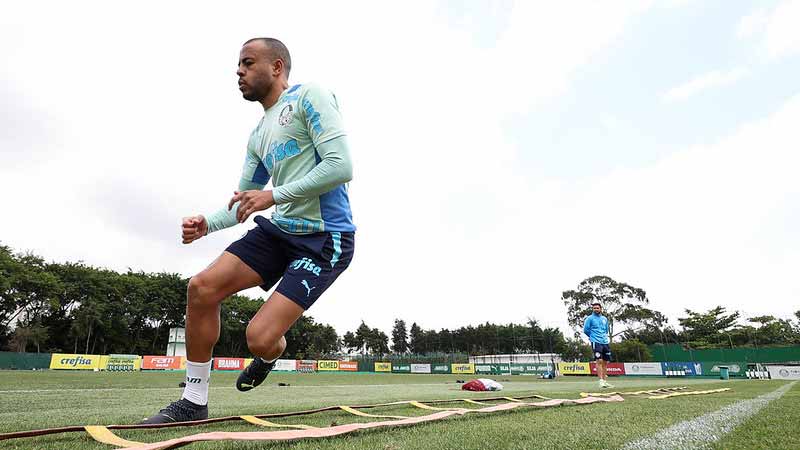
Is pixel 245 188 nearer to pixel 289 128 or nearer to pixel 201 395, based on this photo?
pixel 289 128

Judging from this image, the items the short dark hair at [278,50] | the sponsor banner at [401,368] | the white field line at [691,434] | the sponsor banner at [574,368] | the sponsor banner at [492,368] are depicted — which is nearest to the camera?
the white field line at [691,434]

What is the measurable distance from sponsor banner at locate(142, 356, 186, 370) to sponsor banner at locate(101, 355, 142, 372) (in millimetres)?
856

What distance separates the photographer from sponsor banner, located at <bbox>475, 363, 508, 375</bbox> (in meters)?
39.8

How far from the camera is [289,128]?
263 centimetres

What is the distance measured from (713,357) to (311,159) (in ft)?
137

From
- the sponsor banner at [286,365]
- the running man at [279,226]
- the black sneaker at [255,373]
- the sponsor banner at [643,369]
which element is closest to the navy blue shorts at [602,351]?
the black sneaker at [255,373]

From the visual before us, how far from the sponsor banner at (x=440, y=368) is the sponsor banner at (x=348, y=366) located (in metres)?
8.53

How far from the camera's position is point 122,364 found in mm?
32688

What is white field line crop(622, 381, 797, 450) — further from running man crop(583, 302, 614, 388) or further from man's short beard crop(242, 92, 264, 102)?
running man crop(583, 302, 614, 388)

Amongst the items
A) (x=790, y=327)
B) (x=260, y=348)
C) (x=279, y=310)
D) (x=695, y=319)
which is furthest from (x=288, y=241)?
(x=790, y=327)

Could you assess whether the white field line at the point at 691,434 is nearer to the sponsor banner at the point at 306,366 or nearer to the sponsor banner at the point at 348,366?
the sponsor banner at the point at 306,366

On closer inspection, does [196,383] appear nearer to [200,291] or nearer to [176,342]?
[200,291]

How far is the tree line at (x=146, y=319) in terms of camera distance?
45812mm

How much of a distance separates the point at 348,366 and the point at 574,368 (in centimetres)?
2256
